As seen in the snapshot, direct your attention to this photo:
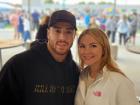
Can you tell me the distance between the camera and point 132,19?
11.8 meters

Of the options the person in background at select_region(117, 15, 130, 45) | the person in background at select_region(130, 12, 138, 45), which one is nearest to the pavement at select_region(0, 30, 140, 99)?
the person in background at select_region(117, 15, 130, 45)

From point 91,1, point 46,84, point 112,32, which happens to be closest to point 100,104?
point 46,84

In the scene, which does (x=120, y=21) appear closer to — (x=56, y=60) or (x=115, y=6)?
(x=115, y=6)

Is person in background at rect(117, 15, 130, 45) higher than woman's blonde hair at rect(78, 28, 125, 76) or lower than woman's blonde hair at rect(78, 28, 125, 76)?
lower

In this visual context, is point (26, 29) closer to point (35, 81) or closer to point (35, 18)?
point (35, 18)

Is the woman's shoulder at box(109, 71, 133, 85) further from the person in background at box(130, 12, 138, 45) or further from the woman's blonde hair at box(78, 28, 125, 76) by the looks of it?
the person in background at box(130, 12, 138, 45)

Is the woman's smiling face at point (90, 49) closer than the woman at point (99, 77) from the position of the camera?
No

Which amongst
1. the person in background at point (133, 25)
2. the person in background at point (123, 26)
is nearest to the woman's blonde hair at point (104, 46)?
the person in background at point (123, 26)

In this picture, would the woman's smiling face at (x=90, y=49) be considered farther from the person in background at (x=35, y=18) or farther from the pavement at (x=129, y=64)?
the person in background at (x=35, y=18)

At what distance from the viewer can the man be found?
5.93ft

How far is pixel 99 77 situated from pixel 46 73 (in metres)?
0.35

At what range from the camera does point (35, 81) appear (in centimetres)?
184

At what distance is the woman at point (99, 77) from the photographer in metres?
1.76

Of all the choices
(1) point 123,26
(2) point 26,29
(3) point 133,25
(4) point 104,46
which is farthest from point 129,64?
(4) point 104,46
